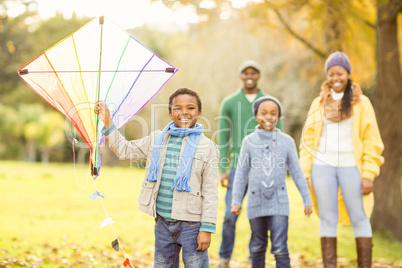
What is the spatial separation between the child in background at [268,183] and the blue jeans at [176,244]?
848mm

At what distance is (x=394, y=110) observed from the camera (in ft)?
21.2

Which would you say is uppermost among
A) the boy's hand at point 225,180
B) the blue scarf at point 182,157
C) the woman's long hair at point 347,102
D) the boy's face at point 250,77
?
the boy's face at point 250,77

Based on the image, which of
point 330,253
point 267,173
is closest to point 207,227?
point 267,173

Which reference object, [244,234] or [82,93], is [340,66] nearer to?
[82,93]

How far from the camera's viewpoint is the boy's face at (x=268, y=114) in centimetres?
389

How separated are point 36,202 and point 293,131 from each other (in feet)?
42.6

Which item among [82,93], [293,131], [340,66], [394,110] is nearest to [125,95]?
[82,93]

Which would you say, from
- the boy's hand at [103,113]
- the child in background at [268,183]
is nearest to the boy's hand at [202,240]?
the child in background at [268,183]

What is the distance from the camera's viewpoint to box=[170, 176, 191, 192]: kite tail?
2953mm

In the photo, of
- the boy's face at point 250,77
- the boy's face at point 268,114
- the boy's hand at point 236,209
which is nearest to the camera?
the boy's hand at point 236,209

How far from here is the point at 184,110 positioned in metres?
3.10

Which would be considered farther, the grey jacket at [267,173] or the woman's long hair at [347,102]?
the woman's long hair at [347,102]

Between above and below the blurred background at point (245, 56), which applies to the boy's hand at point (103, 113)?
below

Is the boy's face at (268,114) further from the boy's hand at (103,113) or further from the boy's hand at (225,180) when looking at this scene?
the boy's hand at (103,113)
